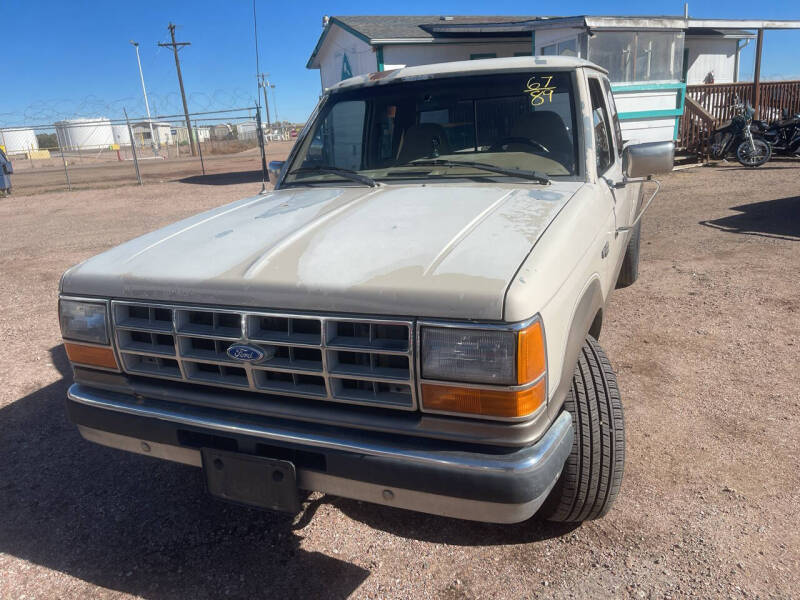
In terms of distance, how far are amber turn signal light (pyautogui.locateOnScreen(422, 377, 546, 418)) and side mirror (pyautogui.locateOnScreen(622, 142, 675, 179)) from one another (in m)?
1.84

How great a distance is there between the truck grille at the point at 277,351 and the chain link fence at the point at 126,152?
15905mm

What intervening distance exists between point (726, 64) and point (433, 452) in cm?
2157

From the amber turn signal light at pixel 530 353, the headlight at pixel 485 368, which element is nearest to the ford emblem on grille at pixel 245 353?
the headlight at pixel 485 368

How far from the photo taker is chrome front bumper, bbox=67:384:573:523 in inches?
72.4

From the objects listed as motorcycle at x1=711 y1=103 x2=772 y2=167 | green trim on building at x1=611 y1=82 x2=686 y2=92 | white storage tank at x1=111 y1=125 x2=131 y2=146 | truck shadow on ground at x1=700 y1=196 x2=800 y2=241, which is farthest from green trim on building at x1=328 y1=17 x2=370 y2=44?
white storage tank at x1=111 y1=125 x2=131 y2=146

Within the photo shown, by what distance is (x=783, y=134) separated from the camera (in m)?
13.0

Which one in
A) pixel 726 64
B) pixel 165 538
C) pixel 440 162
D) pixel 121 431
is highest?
pixel 726 64

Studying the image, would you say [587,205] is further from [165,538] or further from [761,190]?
[761,190]

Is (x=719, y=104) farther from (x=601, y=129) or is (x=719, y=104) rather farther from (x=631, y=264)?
(x=601, y=129)

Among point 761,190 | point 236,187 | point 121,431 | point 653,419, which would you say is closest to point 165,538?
point 121,431

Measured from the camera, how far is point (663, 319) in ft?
15.6

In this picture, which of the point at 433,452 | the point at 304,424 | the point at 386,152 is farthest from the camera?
the point at 386,152

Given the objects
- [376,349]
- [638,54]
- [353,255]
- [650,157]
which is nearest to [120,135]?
[638,54]

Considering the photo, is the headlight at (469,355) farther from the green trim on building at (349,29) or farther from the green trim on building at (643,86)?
the green trim on building at (349,29)
